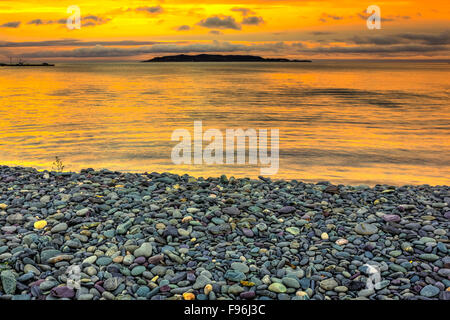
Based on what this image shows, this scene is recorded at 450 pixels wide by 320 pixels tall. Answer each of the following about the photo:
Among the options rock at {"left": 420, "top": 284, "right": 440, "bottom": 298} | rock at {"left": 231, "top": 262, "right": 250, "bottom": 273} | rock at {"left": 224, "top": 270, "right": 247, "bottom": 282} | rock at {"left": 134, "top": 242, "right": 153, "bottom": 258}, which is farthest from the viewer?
rock at {"left": 134, "top": 242, "right": 153, "bottom": 258}

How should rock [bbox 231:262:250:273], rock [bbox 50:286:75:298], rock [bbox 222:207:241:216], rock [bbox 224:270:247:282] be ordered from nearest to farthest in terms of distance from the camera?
1. rock [bbox 50:286:75:298]
2. rock [bbox 224:270:247:282]
3. rock [bbox 231:262:250:273]
4. rock [bbox 222:207:241:216]

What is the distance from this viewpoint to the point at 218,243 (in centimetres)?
614

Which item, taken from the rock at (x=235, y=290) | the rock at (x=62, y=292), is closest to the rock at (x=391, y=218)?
the rock at (x=235, y=290)

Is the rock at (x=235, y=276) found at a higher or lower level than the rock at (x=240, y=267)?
lower

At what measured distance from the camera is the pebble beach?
197 inches

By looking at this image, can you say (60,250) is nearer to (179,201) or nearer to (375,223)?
(179,201)

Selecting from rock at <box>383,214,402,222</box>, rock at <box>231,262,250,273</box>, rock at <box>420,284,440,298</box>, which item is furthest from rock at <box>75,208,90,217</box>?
rock at <box>420,284,440,298</box>

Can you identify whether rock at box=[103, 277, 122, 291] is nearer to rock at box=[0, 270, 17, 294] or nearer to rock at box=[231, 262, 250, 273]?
rock at box=[0, 270, 17, 294]

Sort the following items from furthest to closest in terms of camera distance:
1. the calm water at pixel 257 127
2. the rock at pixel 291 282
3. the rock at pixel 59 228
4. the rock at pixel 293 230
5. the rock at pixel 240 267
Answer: the calm water at pixel 257 127
the rock at pixel 293 230
the rock at pixel 59 228
the rock at pixel 240 267
the rock at pixel 291 282

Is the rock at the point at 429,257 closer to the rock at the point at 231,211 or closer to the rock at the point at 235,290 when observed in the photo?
the rock at the point at 235,290

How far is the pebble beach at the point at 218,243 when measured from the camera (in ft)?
16.4

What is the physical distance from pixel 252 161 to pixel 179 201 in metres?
7.28

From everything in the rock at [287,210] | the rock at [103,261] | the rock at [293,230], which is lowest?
the rock at [103,261]

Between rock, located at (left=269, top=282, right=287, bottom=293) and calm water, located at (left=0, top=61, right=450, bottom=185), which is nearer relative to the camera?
rock, located at (left=269, top=282, right=287, bottom=293)
